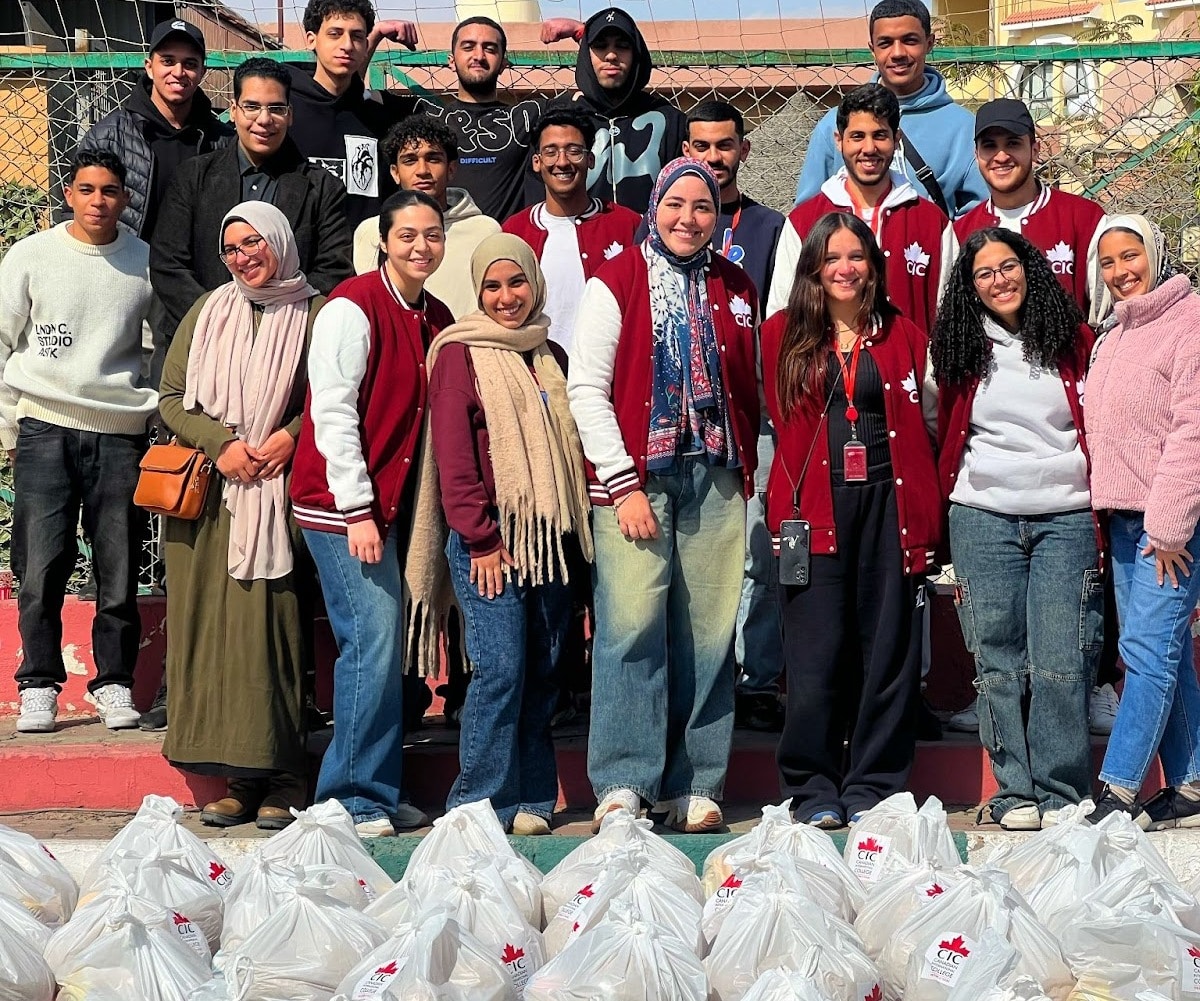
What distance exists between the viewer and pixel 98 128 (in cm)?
620

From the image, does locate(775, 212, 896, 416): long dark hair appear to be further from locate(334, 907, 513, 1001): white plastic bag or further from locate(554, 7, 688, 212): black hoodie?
locate(334, 907, 513, 1001): white plastic bag

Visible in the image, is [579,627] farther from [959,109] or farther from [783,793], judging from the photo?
[959,109]

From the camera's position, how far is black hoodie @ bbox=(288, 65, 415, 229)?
20.0 feet

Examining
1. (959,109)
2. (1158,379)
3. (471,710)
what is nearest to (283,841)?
(471,710)

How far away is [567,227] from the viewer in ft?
18.6

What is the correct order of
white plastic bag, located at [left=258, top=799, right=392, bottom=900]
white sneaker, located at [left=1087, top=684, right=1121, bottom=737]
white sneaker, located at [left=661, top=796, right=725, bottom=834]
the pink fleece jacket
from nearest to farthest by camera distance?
white plastic bag, located at [left=258, top=799, right=392, bottom=900]
the pink fleece jacket
white sneaker, located at [left=661, top=796, right=725, bottom=834]
white sneaker, located at [left=1087, top=684, right=1121, bottom=737]

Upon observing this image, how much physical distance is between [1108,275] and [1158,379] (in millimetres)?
385

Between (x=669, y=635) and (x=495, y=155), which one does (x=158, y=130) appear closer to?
(x=495, y=155)

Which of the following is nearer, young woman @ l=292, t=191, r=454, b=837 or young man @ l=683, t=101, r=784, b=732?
young woman @ l=292, t=191, r=454, b=837

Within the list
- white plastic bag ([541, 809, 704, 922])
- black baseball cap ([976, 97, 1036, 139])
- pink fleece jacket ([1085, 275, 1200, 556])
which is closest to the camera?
white plastic bag ([541, 809, 704, 922])

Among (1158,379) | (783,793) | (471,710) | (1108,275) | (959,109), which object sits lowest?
(783,793)

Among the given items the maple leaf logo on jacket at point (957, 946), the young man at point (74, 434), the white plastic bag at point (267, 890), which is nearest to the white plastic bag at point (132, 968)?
the white plastic bag at point (267, 890)

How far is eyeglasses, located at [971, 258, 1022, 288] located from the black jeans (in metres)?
3.03

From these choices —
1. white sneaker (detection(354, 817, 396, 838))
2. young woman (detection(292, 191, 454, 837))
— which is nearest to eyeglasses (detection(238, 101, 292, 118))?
young woman (detection(292, 191, 454, 837))
